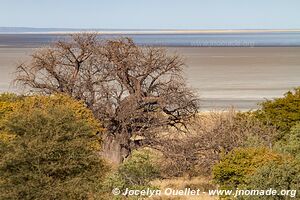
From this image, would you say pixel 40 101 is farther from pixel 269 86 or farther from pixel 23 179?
pixel 269 86

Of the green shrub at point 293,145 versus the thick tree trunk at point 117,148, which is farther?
the thick tree trunk at point 117,148

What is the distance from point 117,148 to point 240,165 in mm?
11203

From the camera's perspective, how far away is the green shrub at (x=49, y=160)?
19047 millimetres

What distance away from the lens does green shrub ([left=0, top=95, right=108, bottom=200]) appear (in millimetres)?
19047

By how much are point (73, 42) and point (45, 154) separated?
50.5ft

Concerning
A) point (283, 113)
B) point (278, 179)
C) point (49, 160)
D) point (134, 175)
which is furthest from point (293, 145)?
point (49, 160)

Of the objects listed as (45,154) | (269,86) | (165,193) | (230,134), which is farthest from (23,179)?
(269,86)

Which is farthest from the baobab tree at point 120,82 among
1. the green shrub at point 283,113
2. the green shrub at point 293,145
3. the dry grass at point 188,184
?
the green shrub at point 293,145

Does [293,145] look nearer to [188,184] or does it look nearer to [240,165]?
[240,165]

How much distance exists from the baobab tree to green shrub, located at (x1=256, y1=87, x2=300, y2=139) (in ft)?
13.9

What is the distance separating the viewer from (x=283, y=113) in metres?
31.2

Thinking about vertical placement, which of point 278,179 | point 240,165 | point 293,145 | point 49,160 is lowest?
point 293,145

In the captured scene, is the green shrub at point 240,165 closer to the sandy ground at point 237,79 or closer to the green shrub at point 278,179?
the green shrub at point 278,179

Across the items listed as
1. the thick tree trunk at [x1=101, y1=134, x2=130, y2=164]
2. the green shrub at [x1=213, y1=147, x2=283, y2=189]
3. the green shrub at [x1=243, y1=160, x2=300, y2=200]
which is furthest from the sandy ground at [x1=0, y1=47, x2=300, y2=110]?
the green shrub at [x1=243, y1=160, x2=300, y2=200]
